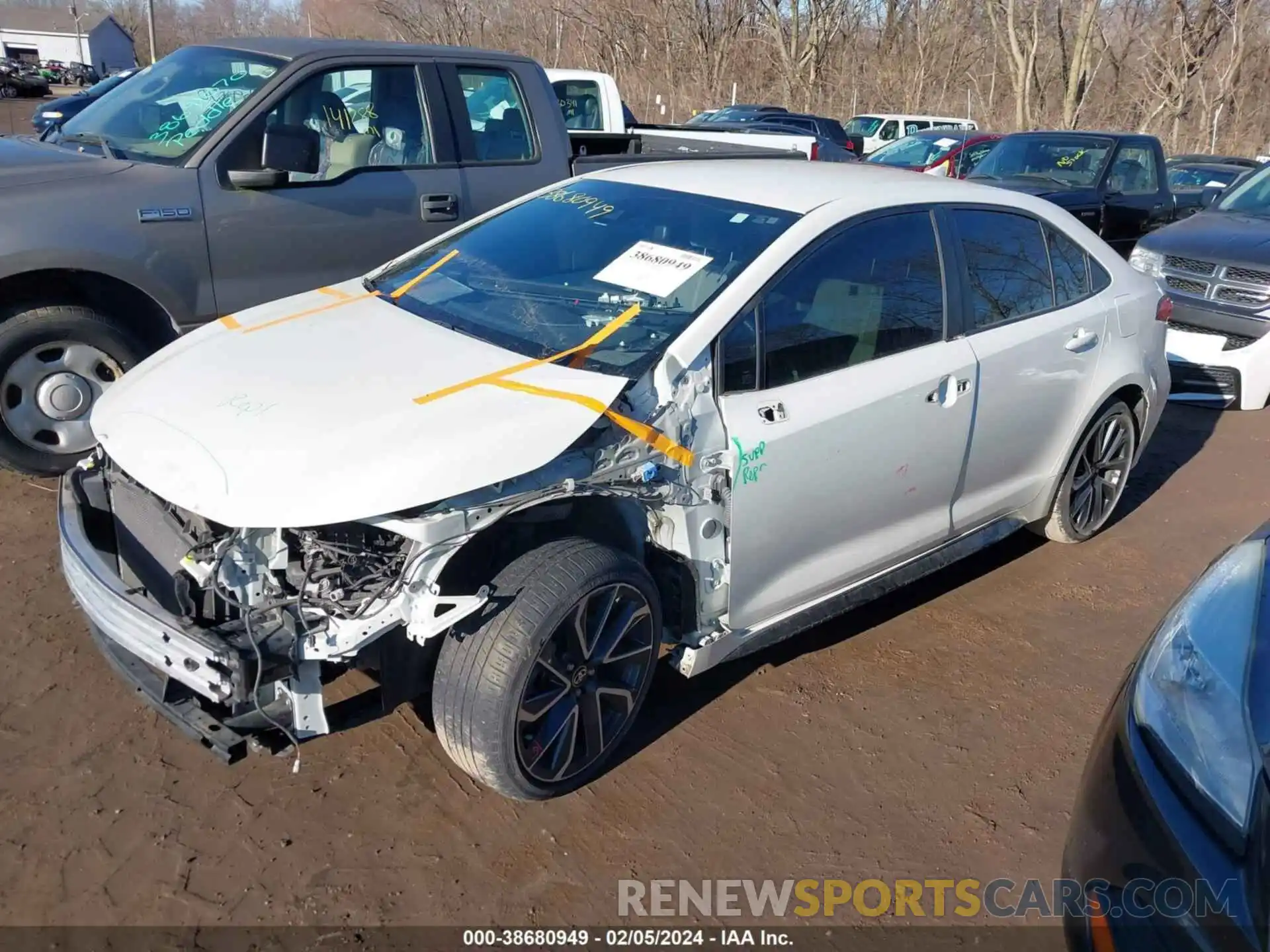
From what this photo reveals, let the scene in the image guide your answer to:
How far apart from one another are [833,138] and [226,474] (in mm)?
19497

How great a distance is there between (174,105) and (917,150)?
39.4ft

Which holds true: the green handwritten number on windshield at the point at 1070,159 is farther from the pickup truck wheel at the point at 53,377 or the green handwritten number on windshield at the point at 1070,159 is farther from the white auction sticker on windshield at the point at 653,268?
the pickup truck wheel at the point at 53,377

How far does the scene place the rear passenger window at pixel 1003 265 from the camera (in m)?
3.91

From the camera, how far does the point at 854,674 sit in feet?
12.3

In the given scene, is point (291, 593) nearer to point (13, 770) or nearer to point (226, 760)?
point (226, 760)

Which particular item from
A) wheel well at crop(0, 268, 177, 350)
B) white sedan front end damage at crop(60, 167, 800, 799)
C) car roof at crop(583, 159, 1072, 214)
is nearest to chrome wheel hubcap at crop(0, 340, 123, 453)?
wheel well at crop(0, 268, 177, 350)

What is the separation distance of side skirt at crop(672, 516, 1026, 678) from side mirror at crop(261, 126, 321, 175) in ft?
10.5

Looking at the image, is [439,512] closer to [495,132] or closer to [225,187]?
[225,187]

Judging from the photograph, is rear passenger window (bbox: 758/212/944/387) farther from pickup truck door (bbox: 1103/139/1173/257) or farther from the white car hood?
pickup truck door (bbox: 1103/139/1173/257)

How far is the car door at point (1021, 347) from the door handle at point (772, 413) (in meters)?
1.05

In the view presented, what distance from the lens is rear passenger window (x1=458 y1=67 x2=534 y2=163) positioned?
576 cm

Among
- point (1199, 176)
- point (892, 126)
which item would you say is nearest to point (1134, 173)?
point (1199, 176)

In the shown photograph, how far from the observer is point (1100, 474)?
4.91 metres

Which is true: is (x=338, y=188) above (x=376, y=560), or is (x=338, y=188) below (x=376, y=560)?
above
